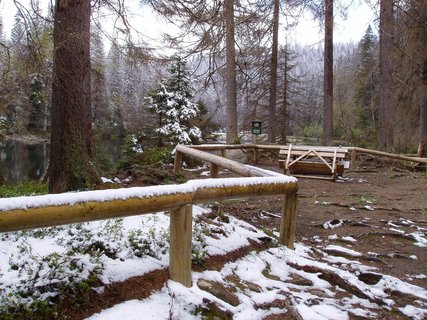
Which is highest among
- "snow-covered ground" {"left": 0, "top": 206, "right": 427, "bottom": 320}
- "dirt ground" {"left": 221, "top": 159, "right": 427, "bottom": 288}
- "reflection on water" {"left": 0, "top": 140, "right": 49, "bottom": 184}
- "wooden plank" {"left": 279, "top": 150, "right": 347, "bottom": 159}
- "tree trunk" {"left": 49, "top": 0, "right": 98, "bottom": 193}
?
"tree trunk" {"left": 49, "top": 0, "right": 98, "bottom": 193}

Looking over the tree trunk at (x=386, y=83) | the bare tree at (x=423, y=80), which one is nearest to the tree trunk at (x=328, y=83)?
the tree trunk at (x=386, y=83)

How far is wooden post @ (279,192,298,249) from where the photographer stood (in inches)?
178

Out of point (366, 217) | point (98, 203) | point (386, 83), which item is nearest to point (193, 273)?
point (98, 203)

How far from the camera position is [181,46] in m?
11.5

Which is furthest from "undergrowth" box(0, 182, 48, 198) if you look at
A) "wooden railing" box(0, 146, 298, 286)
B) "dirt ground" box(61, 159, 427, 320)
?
"wooden railing" box(0, 146, 298, 286)

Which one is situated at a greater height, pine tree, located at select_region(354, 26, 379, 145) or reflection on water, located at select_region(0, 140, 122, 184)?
pine tree, located at select_region(354, 26, 379, 145)

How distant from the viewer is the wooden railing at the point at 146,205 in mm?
2176

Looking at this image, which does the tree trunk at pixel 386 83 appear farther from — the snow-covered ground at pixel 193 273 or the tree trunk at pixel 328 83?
the snow-covered ground at pixel 193 273

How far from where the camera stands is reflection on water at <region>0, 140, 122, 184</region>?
23547 millimetres

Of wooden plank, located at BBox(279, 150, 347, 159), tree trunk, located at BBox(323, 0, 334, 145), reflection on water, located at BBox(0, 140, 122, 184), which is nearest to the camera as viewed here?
wooden plank, located at BBox(279, 150, 347, 159)

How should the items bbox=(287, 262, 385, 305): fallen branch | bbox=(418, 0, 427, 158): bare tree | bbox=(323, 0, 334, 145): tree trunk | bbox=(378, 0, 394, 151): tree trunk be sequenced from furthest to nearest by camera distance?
bbox=(323, 0, 334, 145): tree trunk
bbox=(418, 0, 427, 158): bare tree
bbox=(378, 0, 394, 151): tree trunk
bbox=(287, 262, 385, 305): fallen branch

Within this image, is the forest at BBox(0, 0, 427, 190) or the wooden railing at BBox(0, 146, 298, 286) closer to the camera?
the wooden railing at BBox(0, 146, 298, 286)

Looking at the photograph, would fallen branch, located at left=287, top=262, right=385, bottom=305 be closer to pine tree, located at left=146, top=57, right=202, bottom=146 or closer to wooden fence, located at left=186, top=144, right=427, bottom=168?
wooden fence, located at left=186, top=144, right=427, bottom=168

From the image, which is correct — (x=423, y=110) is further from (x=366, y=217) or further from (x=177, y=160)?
(x=177, y=160)
